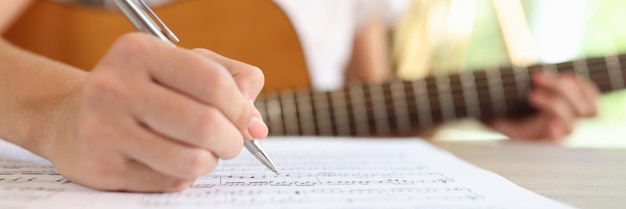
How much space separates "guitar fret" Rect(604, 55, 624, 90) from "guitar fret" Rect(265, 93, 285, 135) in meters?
0.50

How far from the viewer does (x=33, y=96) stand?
1.28 ft

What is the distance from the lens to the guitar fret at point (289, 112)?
0.81 m

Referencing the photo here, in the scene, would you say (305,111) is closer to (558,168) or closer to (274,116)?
(274,116)

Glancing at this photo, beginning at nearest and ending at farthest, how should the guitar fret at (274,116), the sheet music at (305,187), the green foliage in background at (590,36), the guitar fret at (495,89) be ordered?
the sheet music at (305,187)
the guitar fret at (274,116)
the guitar fret at (495,89)
the green foliage in background at (590,36)

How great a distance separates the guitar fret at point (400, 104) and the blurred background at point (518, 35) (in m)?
0.54

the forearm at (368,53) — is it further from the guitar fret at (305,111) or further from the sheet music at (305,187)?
the sheet music at (305,187)

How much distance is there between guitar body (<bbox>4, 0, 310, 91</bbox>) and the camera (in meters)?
0.81

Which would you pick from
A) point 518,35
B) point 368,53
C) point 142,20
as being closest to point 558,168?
point 142,20

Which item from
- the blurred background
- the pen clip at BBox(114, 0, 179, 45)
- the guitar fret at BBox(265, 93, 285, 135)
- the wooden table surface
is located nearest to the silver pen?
the pen clip at BBox(114, 0, 179, 45)

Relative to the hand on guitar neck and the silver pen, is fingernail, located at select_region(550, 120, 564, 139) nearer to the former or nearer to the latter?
the hand on guitar neck

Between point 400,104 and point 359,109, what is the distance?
0.21 feet

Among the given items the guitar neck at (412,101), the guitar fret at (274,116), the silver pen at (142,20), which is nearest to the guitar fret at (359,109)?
the guitar neck at (412,101)

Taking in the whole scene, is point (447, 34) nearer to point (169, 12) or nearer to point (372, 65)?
point (372, 65)

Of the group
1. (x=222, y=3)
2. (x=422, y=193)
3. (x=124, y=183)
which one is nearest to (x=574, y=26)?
(x=222, y=3)
